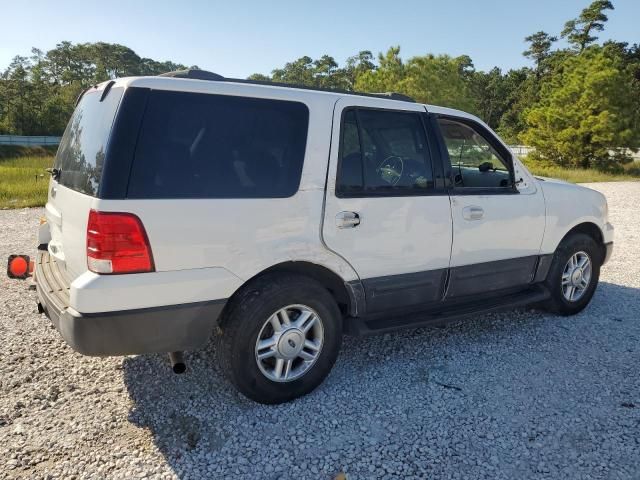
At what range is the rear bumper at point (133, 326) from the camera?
98.1 inches

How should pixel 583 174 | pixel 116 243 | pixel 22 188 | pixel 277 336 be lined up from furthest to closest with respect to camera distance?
pixel 583 174 → pixel 22 188 → pixel 277 336 → pixel 116 243

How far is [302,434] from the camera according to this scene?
2797 millimetres

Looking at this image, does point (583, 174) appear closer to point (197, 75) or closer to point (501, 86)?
point (197, 75)

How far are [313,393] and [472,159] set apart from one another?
233 centimetres

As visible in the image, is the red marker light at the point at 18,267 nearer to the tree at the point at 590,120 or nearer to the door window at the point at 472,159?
the door window at the point at 472,159

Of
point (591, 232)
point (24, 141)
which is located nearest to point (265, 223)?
point (591, 232)

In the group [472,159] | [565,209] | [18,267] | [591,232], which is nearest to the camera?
[18,267]

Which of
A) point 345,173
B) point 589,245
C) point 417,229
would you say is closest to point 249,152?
point 345,173

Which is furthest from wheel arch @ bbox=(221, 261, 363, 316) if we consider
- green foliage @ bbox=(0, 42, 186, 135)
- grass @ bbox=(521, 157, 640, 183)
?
green foliage @ bbox=(0, 42, 186, 135)

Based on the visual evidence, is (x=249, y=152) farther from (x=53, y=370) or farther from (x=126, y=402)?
(x=53, y=370)

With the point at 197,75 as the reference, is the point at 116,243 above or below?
below

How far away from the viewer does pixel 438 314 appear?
145 inches

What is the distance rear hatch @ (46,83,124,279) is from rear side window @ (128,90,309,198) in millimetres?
236

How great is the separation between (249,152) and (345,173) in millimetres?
659
